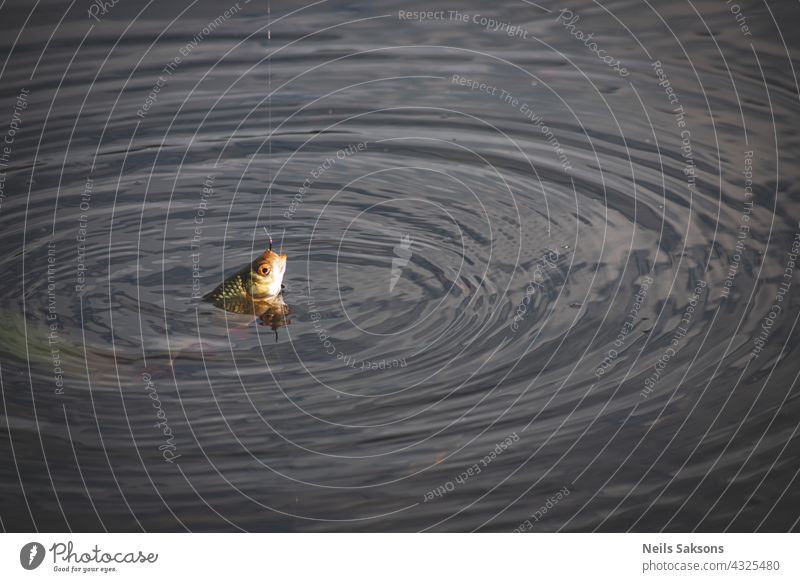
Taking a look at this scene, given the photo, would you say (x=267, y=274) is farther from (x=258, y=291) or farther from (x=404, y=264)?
(x=404, y=264)

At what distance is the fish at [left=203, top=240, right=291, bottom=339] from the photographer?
8273 millimetres

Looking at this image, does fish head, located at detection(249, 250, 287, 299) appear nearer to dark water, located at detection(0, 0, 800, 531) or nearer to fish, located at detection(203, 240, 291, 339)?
fish, located at detection(203, 240, 291, 339)

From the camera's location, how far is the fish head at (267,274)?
8.28 metres

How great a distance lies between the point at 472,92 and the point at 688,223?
331cm
